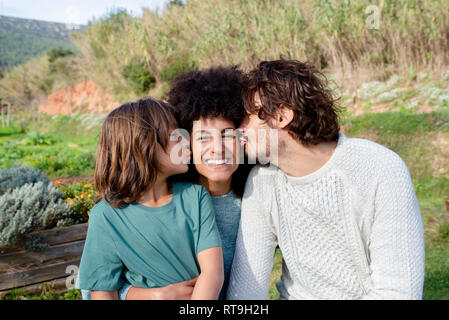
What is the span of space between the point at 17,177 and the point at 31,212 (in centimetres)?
76

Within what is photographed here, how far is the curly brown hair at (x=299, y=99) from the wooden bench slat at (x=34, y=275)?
2.29 meters

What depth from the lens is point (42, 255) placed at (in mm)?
2947

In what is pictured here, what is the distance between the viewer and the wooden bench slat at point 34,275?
9.34 feet

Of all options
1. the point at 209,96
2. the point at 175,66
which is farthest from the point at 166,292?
the point at 175,66

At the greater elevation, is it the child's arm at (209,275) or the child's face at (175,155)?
the child's face at (175,155)

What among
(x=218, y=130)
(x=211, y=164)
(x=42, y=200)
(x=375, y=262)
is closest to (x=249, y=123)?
(x=218, y=130)

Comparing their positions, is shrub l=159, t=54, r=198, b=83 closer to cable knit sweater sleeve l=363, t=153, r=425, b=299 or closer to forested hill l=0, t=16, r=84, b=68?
cable knit sweater sleeve l=363, t=153, r=425, b=299

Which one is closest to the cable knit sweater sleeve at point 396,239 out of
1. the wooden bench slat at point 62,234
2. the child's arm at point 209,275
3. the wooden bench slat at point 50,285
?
the child's arm at point 209,275

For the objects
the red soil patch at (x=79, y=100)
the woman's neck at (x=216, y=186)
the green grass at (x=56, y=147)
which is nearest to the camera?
the woman's neck at (x=216, y=186)

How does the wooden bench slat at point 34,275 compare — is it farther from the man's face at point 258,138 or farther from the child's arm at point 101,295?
the man's face at point 258,138

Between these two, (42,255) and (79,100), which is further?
(79,100)

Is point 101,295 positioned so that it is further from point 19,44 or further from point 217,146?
point 19,44

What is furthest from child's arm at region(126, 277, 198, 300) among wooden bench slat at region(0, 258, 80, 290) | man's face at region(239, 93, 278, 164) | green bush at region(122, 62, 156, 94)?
green bush at region(122, 62, 156, 94)

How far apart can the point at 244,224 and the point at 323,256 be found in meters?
0.35
